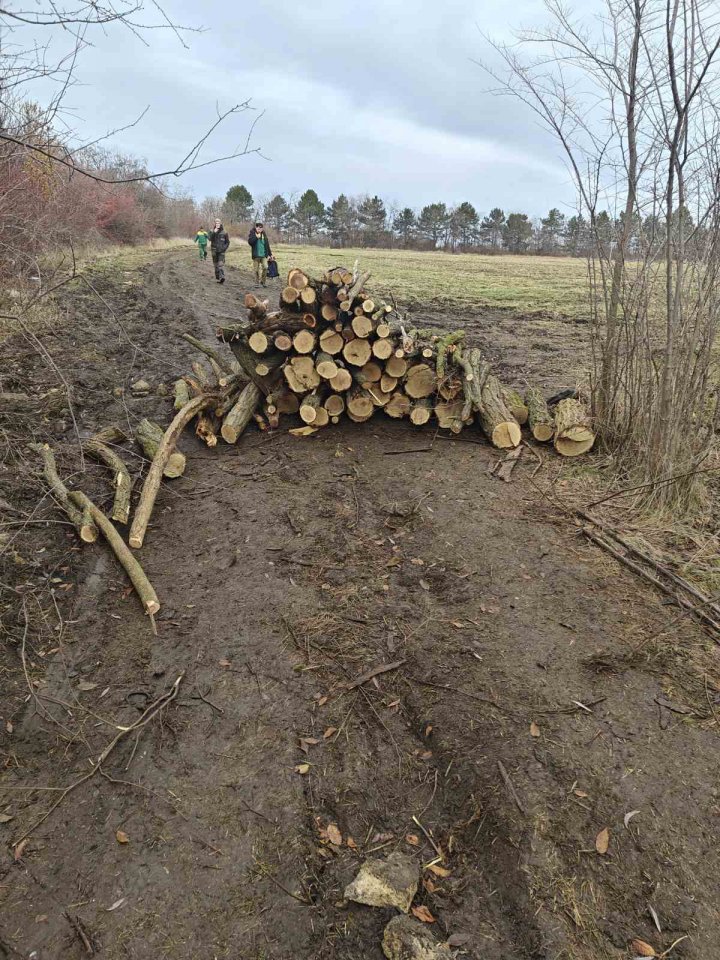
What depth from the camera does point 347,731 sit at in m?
2.88

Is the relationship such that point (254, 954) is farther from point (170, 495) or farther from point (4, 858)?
point (170, 495)

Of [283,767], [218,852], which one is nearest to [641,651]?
[283,767]

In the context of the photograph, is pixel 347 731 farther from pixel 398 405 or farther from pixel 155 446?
pixel 398 405

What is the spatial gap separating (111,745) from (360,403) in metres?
3.94

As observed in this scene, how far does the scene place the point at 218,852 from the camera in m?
2.38

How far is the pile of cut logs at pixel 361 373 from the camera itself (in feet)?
18.3

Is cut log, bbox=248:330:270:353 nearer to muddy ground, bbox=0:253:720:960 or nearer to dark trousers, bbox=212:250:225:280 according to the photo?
muddy ground, bbox=0:253:720:960

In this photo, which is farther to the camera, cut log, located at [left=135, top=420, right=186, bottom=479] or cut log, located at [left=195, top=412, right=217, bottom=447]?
cut log, located at [left=195, top=412, right=217, bottom=447]

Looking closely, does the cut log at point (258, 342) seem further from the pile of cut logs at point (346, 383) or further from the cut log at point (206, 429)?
the cut log at point (206, 429)

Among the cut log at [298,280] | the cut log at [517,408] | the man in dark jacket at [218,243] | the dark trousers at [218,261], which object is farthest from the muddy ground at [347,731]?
the dark trousers at [218,261]

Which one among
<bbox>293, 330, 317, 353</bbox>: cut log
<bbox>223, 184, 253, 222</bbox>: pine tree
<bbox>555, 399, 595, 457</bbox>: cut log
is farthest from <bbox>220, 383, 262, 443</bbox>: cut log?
<bbox>223, 184, 253, 222</bbox>: pine tree

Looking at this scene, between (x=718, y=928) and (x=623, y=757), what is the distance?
68cm

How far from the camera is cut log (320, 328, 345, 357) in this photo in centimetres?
566

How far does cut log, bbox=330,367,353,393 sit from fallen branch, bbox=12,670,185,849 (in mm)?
3372
